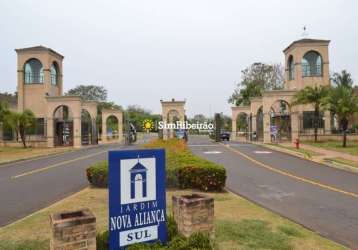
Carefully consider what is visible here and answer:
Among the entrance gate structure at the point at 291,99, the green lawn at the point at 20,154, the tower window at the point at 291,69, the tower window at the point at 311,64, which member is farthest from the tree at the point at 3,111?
the tower window at the point at 311,64

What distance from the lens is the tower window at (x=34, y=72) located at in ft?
164

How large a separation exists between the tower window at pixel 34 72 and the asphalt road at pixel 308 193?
116 feet

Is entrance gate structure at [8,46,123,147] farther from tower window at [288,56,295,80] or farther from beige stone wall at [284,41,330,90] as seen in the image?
tower window at [288,56,295,80]

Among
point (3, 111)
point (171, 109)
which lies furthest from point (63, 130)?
point (171, 109)

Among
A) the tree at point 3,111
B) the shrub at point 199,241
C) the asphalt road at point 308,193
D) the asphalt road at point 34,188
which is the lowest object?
the asphalt road at point 308,193

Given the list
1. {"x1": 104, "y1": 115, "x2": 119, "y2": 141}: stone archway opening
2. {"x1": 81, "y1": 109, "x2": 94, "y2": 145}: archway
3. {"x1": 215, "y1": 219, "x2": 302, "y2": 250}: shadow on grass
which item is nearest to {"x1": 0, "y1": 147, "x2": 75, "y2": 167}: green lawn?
{"x1": 81, "y1": 109, "x2": 94, "y2": 145}: archway

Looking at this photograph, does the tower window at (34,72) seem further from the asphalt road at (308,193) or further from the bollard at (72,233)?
the bollard at (72,233)

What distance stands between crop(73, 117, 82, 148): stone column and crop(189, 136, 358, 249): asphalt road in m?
27.2

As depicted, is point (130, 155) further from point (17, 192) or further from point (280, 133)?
point (280, 133)

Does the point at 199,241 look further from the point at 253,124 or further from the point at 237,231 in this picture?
the point at 253,124

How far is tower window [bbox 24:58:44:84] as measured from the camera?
5003cm

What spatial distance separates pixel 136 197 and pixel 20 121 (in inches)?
1519

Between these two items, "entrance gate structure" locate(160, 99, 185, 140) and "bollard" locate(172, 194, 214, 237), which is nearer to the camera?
"bollard" locate(172, 194, 214, 237)

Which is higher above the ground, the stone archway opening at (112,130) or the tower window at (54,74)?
the tower window at (54,74)
